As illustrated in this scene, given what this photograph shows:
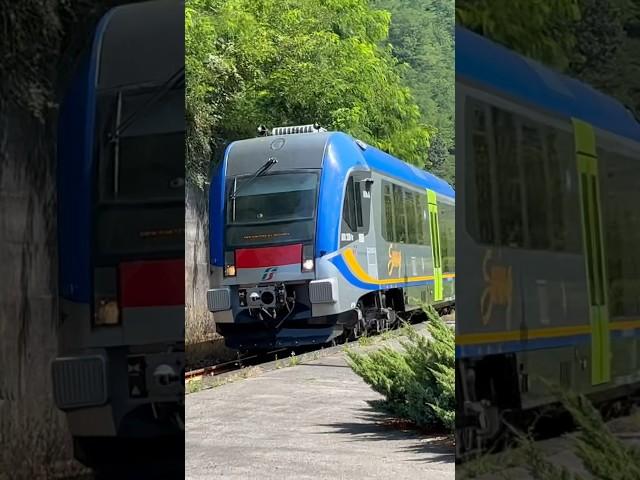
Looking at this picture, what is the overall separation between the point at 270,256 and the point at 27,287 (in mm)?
10550

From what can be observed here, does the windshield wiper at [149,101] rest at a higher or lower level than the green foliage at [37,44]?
lower

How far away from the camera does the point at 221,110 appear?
19.0m

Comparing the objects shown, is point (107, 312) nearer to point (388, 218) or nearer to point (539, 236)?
point (539, 236)

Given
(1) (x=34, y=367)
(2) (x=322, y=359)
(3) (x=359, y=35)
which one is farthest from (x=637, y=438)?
(3) (x=359, y=35)

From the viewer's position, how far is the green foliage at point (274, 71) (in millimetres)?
17953

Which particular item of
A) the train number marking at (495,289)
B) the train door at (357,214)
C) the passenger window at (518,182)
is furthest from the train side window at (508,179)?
the train door at (357,214)

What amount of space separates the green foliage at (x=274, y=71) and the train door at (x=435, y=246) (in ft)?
8.55

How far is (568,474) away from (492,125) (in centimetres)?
122

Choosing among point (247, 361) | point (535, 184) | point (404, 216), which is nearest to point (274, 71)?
point (404, 216)

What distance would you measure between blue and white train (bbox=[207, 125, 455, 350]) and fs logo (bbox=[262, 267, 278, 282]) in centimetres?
2

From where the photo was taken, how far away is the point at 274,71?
19.8 m

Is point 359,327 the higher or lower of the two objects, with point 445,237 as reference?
lower

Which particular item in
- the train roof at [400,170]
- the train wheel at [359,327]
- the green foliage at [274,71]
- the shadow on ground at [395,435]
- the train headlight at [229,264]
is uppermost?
the green foliage at [274,71]

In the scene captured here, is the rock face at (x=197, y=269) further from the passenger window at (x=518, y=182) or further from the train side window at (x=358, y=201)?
the passenger window at (x=518, y=182)
